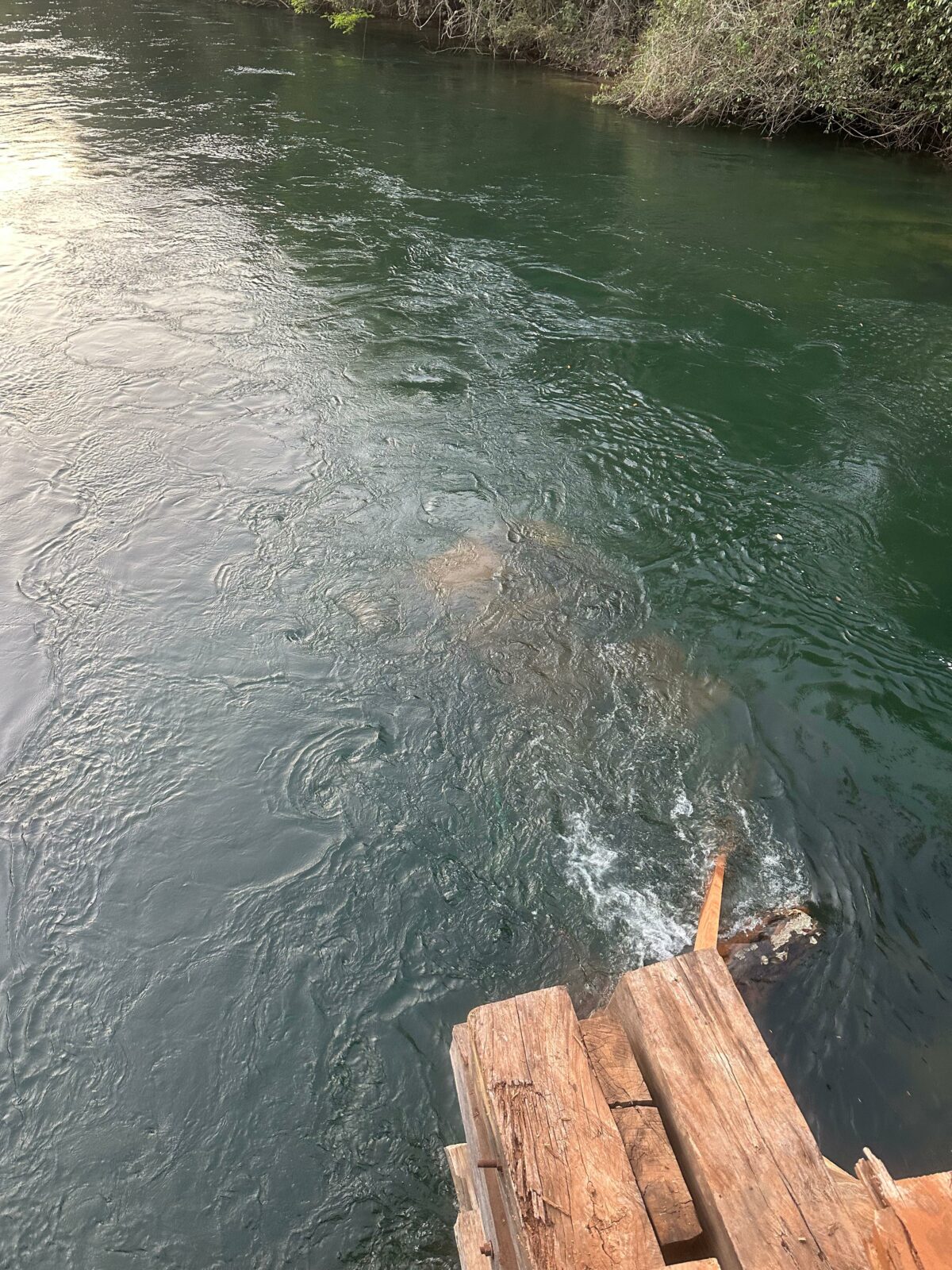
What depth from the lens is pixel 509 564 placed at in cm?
688

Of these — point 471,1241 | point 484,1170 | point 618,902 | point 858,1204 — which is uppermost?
point 858,1204

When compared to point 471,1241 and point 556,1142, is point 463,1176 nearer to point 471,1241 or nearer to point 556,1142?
point 471,1241

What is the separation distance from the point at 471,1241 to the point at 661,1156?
75 centimetres

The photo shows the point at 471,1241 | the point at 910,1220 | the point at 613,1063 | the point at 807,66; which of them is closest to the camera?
the point at 910,1220

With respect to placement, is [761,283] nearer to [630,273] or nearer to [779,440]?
[630,273]

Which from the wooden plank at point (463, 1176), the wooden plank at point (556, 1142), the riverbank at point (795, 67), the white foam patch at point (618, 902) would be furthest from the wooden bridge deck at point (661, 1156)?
the riverbank at point (795, 67)

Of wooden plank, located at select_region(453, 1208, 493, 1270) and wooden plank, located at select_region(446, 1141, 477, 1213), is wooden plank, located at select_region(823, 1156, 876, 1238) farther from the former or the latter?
wooden plank, located at select_region(446, 1141, 477, 1213)

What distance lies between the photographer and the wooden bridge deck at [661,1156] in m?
2.06

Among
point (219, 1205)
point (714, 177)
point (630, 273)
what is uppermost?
point (714, 177)

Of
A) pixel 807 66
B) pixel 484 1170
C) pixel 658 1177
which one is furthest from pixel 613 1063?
pixel 807 66

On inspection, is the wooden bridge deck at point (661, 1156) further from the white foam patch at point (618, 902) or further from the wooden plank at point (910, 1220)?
the white foam patch at point (618, 902)

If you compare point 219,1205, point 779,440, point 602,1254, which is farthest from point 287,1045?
point 779,440

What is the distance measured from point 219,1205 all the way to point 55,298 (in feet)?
33.6

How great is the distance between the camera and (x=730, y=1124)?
230 centimetres
